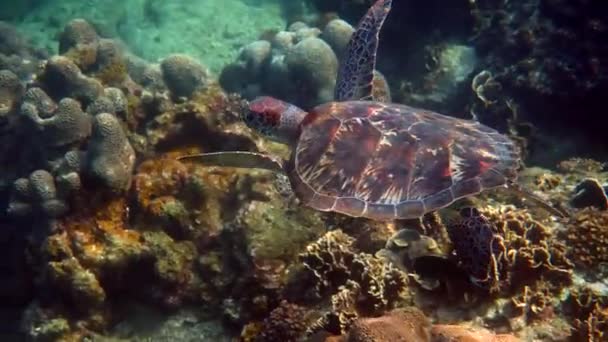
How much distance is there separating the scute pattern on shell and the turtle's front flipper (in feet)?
0.68

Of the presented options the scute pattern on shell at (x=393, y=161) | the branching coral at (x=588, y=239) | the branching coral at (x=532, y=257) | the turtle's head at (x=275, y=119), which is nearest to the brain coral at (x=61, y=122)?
the turtle's head at (x=275, y=119)

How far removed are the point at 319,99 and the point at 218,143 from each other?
8.36 feet

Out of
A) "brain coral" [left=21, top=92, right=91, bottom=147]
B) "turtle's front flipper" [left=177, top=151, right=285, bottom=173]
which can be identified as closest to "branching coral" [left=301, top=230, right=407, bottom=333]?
"turtle's front flipper" [left=177, top=151, right=285, bottom=173]

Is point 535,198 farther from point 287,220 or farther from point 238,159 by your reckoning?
point 238,159

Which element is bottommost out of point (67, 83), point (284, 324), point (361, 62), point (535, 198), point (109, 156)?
point (284, 324)

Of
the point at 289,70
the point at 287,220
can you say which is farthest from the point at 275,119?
the point at 289,70

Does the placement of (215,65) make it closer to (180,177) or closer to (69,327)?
(180,177)

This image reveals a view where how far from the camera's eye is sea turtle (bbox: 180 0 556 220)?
320cm

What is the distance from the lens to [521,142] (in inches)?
213

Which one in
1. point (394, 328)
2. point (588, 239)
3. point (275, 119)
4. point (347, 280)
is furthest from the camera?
point (275, 119)

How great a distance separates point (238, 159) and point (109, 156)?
130 centimetres

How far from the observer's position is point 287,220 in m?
3.67

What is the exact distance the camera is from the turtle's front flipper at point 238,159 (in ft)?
11.9

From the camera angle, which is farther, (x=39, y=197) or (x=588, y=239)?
(x=39, y=197)
